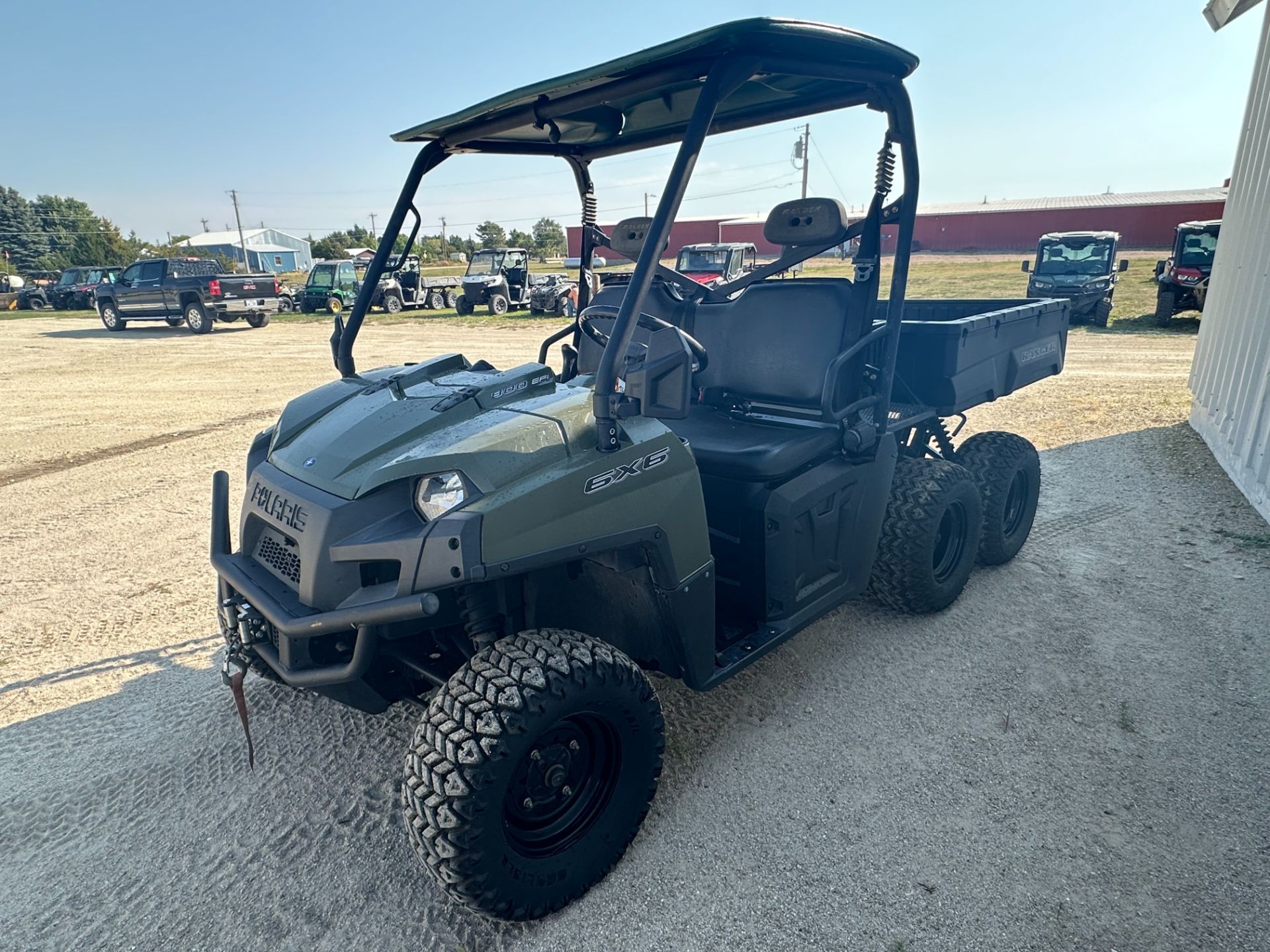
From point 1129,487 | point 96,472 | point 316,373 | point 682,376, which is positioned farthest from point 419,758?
point 316,373

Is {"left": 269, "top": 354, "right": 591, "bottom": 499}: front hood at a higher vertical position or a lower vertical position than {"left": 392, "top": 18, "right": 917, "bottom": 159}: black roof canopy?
lower

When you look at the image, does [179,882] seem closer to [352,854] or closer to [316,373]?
[352,854]

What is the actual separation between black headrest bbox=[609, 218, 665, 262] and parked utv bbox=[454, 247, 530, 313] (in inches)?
704

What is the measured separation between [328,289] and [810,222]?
72.2ft

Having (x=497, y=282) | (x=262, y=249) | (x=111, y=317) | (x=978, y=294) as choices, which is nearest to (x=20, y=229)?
(x=262, y=249)

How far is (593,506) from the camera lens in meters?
2.07

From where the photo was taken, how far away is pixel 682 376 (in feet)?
6.52

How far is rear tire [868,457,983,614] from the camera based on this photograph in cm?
332

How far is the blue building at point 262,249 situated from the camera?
74.5 metres

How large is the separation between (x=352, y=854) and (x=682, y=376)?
5.50 feet

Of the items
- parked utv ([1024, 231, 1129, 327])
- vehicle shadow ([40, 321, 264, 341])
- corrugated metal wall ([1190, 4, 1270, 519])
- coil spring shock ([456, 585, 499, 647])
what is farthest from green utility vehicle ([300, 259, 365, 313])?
coil spring shock ([456, 585, 499, 647])

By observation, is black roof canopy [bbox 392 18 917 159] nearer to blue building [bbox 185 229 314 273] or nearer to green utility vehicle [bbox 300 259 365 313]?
green utility vehicle [bbox 300 259 365 313]

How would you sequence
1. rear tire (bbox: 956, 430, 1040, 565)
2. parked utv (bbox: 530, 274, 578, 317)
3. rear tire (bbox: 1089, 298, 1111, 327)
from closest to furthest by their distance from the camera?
rear tire (bbox: 956, 430, 1040, 565) → rear tire (bbox: 1089, 298, 1111, 327) → parked utv (bbox: 530, 274, 578, 317)

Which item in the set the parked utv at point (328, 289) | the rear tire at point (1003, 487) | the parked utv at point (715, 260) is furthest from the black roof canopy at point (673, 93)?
the parked utv at point (328, 289)
